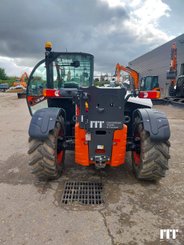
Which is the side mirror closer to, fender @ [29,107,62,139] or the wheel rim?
fender @ [29,107,62,139]

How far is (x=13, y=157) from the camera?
15.1ft

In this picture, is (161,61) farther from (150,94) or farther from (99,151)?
(99,151)

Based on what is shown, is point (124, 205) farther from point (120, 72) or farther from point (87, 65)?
point (120, 72)

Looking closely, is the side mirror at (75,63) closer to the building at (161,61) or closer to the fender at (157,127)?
the fender at (157,127)

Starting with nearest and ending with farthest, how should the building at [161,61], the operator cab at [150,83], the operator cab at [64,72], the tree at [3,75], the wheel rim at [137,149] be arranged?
the wheel rim at [137,149] < the operator cab at [64,72] < the operator cab at [150,83] < the building at [161,61] < the tree at [3,75]

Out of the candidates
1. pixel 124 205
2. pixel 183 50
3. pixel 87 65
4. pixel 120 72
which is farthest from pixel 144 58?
pixel 124 205

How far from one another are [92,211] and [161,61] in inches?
1170

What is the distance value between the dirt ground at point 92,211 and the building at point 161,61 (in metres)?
22.6

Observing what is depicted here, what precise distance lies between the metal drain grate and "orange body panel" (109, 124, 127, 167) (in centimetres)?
50

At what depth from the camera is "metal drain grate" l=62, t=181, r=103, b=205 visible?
2896 millimetres

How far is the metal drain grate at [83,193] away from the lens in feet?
9.50

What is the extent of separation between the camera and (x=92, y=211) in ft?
8.75

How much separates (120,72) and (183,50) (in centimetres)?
1598

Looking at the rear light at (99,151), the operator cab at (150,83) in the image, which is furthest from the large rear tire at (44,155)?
the operator cab at (150,83)
